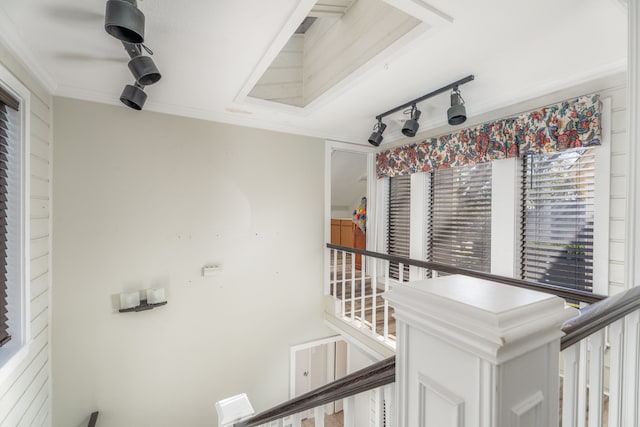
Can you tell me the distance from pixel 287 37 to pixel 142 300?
2388mm

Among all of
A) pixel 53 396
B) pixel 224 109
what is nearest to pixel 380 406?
pixel 224 109

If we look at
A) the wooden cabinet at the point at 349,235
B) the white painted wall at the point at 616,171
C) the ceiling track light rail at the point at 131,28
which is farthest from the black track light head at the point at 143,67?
the wooden cabinet at the point at 349,235

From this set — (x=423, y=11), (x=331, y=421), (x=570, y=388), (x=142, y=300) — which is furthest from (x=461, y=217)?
(x=331, y=421)

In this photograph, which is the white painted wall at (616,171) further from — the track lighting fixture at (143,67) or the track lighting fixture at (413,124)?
the track lighting fixture at (143,67)

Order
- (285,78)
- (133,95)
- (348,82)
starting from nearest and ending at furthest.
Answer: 1. (133,95)
2. (348,82)
3. (285,78)

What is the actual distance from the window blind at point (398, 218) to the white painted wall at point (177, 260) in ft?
3.11

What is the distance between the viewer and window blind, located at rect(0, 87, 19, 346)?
5.28 ft

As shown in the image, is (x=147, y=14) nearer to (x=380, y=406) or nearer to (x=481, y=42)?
(x=481, y=42)

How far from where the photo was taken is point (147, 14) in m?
1.43

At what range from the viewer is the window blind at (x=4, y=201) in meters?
1.61

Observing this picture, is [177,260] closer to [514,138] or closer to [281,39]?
[281,39]

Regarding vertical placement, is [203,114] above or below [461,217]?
above

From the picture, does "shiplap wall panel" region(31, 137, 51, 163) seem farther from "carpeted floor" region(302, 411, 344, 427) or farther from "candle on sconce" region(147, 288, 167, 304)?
"carpeted floor" region(302, 411, 344, 427)

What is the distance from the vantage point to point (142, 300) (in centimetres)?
246
